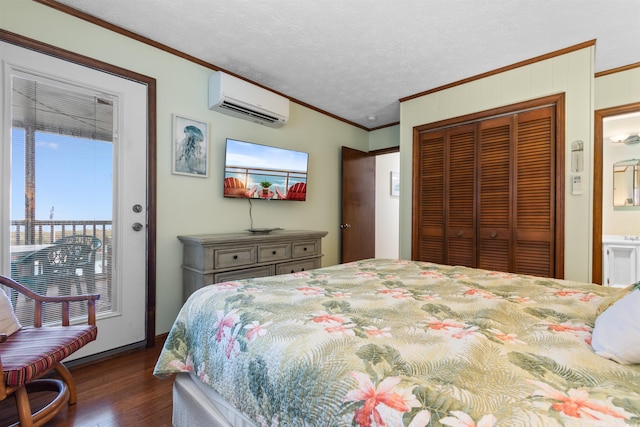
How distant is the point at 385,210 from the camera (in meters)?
5.51

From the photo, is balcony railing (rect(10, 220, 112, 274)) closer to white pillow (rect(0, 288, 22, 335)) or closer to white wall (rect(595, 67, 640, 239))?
white pillow (rect(0, 288, 22, 335))

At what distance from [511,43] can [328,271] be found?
7.96 ft

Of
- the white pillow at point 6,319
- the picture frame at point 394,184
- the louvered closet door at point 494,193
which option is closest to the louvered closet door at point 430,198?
the louvered closet door at point 494,193

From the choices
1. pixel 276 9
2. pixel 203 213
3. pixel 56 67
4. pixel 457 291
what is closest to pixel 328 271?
pixel 457 291

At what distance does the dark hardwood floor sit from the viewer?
1.54 meters

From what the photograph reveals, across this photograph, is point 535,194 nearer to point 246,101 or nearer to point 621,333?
point 621,333

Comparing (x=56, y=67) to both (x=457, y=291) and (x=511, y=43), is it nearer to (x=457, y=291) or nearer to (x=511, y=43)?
(x=457, y=291)

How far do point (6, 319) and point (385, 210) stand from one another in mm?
4923

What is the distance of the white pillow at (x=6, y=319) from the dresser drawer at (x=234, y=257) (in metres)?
1.17

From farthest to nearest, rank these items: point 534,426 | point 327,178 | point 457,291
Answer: point 327,178
point 457,291
point 534,426

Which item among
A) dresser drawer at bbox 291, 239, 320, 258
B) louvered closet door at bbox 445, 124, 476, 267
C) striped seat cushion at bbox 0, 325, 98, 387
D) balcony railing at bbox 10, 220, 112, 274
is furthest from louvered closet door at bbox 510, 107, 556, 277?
balcony railing at bbox 10, 220, 112, 274

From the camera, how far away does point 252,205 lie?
10.7 feet

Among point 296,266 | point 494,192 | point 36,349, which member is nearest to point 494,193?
point 494,192

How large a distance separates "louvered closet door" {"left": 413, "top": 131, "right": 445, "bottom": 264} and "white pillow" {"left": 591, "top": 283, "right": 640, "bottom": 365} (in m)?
2.57
